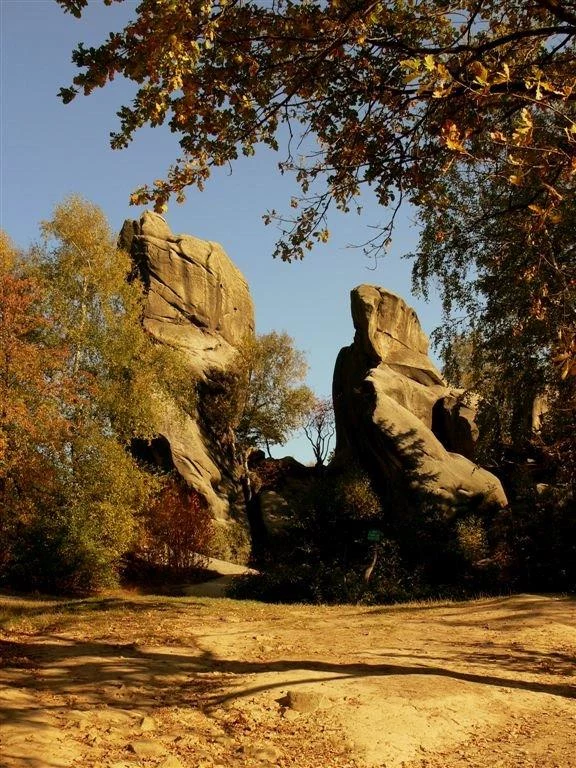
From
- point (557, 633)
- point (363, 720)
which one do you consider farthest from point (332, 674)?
point (557, 633)

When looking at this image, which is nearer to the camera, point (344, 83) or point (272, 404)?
point (344, 83)

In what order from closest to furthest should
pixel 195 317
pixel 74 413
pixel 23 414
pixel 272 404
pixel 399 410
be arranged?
pixel 23 414, pixel 74 413, pixel 399 410, pixel 195 317, pixel 272 404

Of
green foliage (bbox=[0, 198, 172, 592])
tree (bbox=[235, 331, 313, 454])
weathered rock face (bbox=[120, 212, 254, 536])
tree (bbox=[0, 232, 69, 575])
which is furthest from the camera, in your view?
tree (bbox=[235, 331, 313, 454])

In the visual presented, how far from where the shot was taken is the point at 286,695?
8016mm

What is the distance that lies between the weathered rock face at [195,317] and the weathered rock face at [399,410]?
6.53 metres

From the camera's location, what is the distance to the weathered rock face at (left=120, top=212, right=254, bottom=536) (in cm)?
3259

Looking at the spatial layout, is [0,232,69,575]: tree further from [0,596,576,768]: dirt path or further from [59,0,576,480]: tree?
[59,0,576,480]: tree

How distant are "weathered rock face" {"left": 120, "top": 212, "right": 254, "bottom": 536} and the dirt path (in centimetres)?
1902

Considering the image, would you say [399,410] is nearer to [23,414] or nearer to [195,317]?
[23,414]

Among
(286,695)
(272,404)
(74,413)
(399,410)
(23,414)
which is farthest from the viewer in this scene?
(272,404)

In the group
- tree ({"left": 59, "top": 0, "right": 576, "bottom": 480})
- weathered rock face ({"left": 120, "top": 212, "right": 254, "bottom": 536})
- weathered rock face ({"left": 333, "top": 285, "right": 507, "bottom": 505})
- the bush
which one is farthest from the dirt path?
weathered rock face ({"left": 120, "top": 212, "right": 254, "bottom": 536})

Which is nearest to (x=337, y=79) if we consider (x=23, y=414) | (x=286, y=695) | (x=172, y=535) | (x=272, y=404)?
(x=286, y=695)

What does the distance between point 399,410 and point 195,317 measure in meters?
15.2

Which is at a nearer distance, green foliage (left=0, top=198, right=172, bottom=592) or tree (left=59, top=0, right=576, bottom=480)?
tree (left=59, top=0, right=576, bottom=480)
